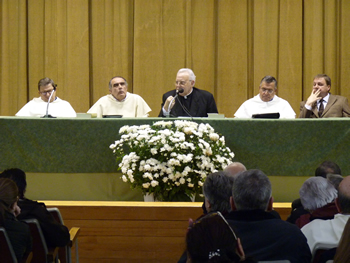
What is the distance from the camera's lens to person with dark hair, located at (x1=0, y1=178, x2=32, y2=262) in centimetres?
285

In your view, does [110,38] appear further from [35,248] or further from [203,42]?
[35,248]

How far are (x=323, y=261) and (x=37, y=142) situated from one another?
336 cm

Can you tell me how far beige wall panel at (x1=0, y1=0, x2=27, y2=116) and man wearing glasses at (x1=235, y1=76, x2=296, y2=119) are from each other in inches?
135

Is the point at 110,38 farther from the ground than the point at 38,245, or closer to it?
farther from the ground

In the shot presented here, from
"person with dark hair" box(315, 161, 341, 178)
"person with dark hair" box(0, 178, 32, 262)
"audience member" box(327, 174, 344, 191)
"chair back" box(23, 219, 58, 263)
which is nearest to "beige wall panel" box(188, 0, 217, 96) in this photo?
"person with dark hair" box(315, 161, 341, 178)

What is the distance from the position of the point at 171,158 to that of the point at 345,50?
450cm

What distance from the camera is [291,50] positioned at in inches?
323

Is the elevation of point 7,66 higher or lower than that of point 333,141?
higher

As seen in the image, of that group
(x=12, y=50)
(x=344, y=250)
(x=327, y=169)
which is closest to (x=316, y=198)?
(x=327, y=169)

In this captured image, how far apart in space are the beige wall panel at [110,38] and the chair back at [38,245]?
524 cm

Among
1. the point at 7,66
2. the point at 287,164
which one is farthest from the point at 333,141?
the point at 7,66

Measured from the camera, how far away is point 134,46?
8289 mm

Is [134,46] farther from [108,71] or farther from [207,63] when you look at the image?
[207,63]

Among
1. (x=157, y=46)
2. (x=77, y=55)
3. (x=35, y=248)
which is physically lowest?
(x=35, y=248)
